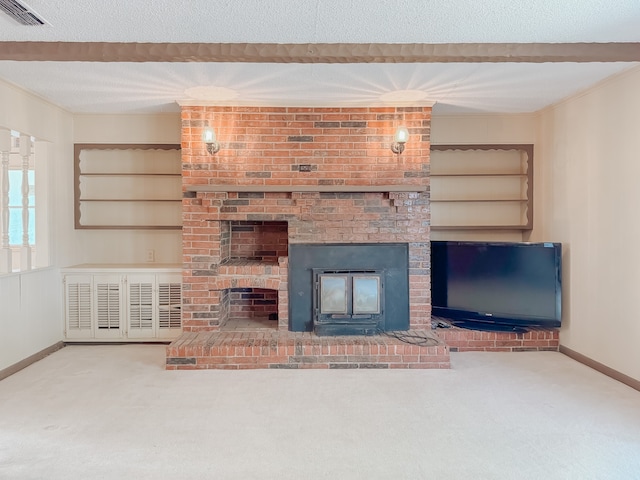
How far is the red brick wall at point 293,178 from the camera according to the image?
158 inches

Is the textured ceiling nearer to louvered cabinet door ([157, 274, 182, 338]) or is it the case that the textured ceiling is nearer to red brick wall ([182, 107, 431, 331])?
red brick wall ([182, 107, 431, 331])

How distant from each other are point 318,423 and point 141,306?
94.8 inches

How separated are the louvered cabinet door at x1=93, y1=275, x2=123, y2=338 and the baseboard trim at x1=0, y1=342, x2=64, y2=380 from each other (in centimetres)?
36

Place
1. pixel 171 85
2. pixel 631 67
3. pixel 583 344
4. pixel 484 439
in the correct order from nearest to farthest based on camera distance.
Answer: pixel 484 439, pixel 631 67, pixel 171 85, pixel 583 344

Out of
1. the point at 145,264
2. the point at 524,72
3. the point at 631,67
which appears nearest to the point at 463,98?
the point at 524,72

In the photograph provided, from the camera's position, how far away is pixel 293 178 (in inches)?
159

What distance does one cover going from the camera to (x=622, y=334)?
130 inches

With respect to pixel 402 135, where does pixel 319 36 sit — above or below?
above

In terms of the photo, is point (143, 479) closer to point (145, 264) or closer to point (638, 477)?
point (638, 477)

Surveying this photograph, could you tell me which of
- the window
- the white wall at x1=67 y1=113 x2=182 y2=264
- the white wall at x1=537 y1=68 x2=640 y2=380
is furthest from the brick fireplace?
the window

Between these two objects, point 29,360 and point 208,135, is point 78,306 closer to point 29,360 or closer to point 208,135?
point 29,360

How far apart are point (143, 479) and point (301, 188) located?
2532 mm

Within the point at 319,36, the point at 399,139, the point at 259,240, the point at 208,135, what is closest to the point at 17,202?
the point at 208,135

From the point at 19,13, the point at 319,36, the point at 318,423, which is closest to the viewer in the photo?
the point at 19,13
